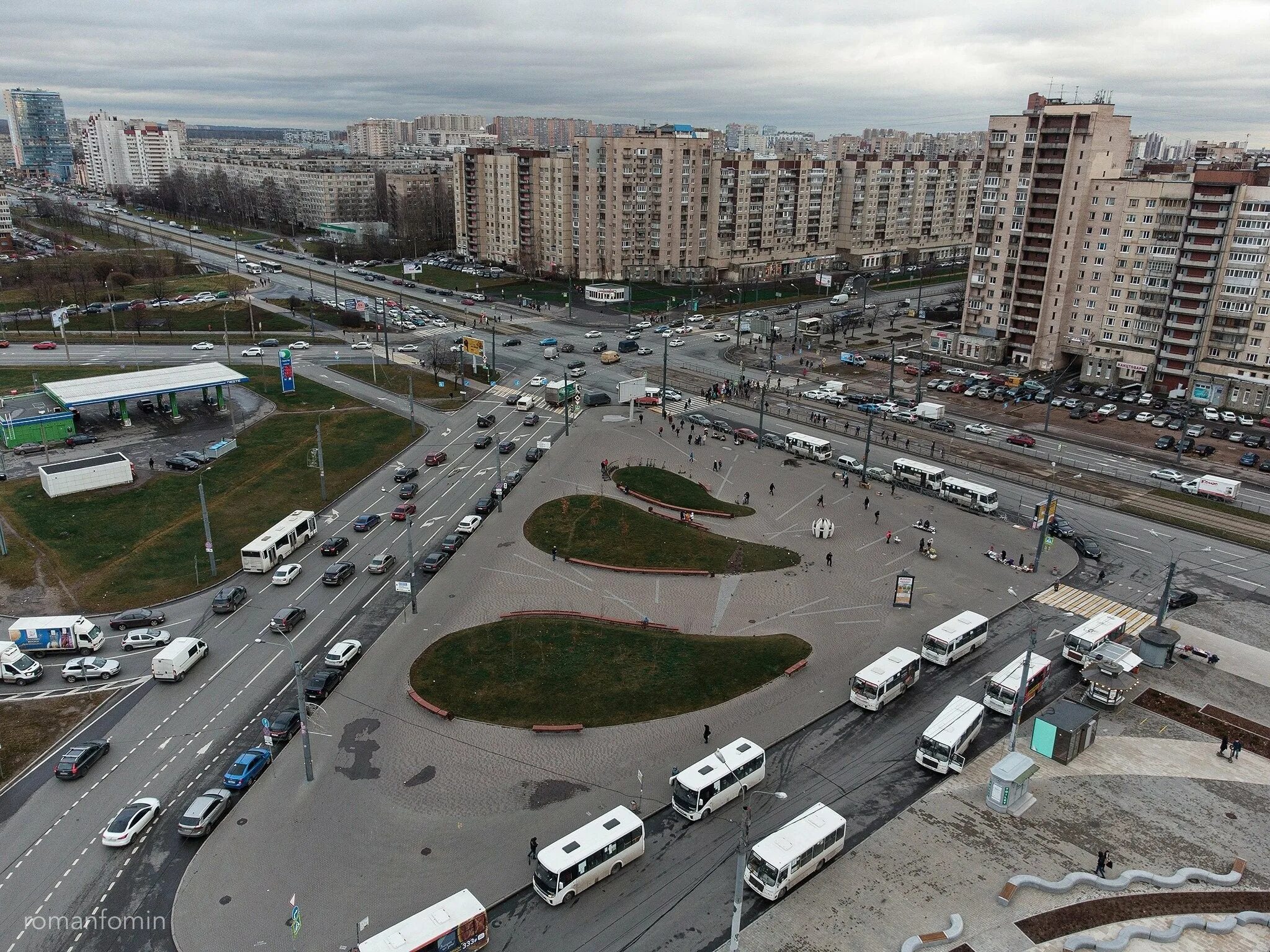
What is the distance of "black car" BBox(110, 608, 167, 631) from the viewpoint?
47.4 metres

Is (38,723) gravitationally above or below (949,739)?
below

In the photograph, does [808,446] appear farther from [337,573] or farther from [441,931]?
[441,931]

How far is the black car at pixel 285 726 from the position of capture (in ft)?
125

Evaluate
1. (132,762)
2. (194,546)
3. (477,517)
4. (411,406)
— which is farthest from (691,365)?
(132,762)

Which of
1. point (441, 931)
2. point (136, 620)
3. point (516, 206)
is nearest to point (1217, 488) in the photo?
point (441, 931)

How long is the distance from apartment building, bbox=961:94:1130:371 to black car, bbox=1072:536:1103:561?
50313mm

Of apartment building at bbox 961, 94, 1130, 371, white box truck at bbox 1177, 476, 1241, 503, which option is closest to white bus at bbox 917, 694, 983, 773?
white box truck at bbox 1177, 476, 1241, 503

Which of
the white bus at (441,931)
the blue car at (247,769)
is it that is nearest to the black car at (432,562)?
the blue car at (247,769)

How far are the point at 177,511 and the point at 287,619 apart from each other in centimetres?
1962

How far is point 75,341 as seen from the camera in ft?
360

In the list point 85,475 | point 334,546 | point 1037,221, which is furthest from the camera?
point 1037,221

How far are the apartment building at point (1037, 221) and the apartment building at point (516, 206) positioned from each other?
7313 centimetres

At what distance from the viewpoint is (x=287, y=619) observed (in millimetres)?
47688

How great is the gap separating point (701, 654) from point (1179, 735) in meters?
22.8
